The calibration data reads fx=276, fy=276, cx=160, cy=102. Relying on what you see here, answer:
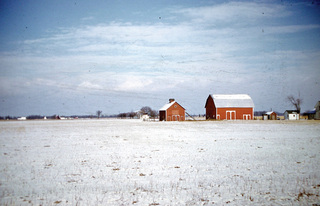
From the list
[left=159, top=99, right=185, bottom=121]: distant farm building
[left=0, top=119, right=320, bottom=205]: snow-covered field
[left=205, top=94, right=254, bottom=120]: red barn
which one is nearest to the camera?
[left=0, top=119, right=320, bottom=205]: snow-covered field

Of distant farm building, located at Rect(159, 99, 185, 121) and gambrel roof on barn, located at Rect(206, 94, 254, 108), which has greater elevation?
gambrel roof on barn, located at Rect(206, 94, 254, 108)

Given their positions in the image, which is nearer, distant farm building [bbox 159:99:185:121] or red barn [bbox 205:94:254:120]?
red barn [bbox 205:94:254:120]

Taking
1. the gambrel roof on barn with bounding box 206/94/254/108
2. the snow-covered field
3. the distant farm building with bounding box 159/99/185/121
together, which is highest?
the gambrel roof on barn with bounding box 206/94/254/108

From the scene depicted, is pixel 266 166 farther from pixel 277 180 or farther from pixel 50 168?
pixel 50 168

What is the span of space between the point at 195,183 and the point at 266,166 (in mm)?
3952

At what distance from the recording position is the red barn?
3029 inches

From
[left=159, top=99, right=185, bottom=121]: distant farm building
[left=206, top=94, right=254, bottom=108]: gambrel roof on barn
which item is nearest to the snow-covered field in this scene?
[left=206, top=94, right=254, bottom=108]: gambrel roof on barn

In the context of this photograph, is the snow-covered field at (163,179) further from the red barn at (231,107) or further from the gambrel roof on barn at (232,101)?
the gambrel roof on barn at (232,101)

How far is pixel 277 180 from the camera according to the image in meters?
8.95

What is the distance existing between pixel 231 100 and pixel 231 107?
2630mm

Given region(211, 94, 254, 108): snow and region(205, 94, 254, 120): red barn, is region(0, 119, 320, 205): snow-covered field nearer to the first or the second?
region(205, 94, 254, 120): red barn

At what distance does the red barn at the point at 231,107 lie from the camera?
76938mm

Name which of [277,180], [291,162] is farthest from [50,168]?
[291,162]

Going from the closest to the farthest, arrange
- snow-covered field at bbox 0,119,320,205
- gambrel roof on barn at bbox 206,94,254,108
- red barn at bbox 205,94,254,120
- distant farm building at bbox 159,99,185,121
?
1. snow-covered field at bbox 0,119,320,205
2. red barn at bbox 205,94,254,120
3. gambrel roof on barn at bbox 206,94,254,108
4. distant farm building at bbox 159,99,185,121
